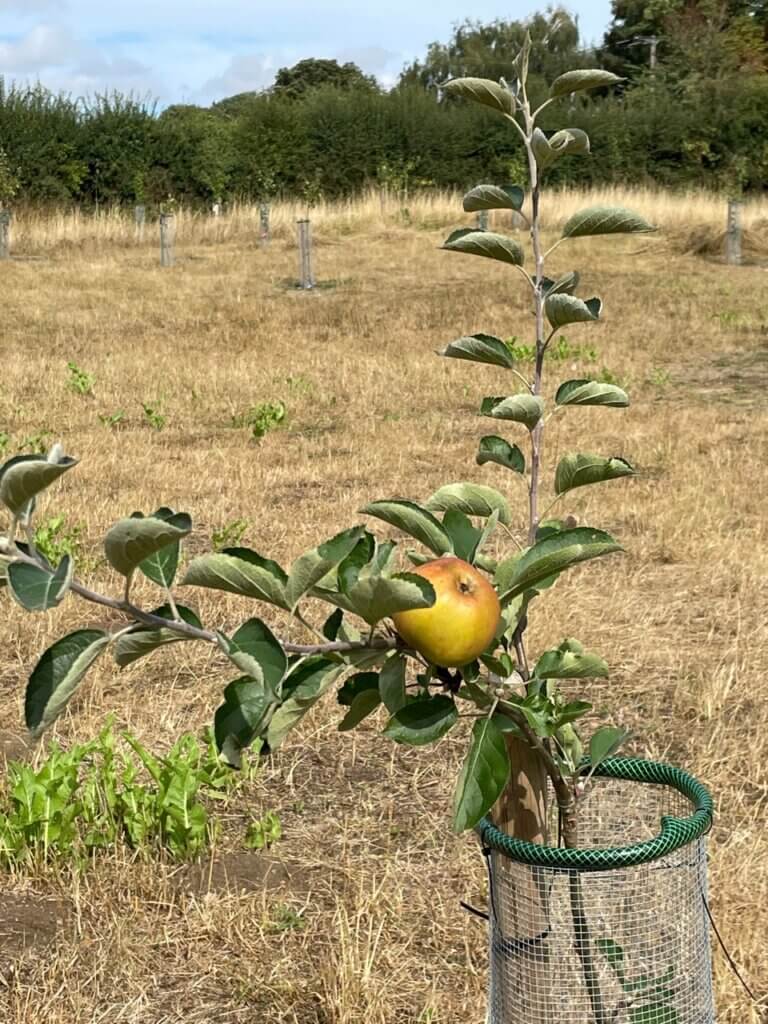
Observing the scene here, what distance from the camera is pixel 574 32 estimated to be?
63.3m

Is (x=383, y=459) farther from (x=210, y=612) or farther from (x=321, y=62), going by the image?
(x=321, y=62)

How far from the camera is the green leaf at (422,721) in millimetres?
1209

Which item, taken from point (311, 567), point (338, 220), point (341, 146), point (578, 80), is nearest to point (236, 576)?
point (311, 567)

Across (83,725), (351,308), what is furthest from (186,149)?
(83,725)

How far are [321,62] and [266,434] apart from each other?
63570 millimetres

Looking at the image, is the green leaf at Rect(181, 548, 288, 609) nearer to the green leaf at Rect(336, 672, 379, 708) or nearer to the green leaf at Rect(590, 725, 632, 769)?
the green leaf at Rect(336, 672, 379, 708)

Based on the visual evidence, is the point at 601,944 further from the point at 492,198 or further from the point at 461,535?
the point at 492,198

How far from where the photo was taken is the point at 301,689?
3.99ft

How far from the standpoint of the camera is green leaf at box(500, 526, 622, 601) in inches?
48.2

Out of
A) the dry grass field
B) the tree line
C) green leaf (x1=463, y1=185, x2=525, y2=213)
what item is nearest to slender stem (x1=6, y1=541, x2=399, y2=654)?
green leaf (x1=463, y1=185, x2=525, y2=213)

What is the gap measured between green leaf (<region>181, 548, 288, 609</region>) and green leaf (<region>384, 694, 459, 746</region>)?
202 mm

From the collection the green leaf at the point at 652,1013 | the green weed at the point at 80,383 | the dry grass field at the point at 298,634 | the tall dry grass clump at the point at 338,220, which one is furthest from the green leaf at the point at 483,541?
the tall dry grass clump at the point at 338,220

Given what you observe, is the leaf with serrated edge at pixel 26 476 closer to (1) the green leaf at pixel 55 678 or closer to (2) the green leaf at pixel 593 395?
(1) the green leaf at pixel 55 678

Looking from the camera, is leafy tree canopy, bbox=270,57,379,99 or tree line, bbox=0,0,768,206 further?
leafy tree canopy, bbox=270,57,379,99
